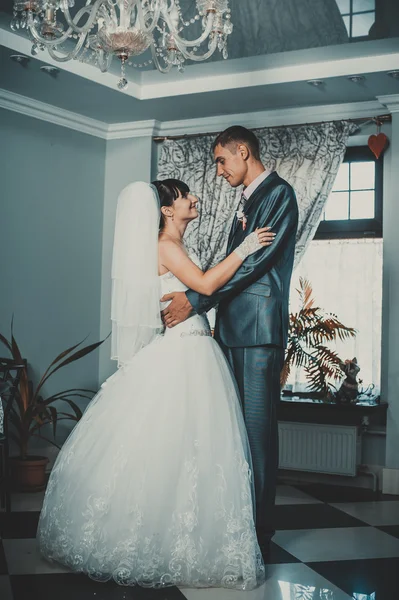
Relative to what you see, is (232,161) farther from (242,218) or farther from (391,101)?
(391,101)

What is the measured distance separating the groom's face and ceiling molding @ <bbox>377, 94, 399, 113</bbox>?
7.35ft

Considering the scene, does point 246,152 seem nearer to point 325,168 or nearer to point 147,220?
point 147,220

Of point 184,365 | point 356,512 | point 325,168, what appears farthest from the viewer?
point 325,168

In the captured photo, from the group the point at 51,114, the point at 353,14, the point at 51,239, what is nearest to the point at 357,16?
the point at 353,14

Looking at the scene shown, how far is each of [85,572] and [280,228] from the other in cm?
170

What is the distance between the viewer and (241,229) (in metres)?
3.49

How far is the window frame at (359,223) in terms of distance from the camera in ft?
18.5

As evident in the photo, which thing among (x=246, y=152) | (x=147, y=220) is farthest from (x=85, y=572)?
(x=246, y=152)

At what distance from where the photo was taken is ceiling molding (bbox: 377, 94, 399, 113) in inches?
206

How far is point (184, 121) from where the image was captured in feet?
20.0

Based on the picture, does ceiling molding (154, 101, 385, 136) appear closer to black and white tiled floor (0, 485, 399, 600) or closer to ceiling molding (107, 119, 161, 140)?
ceiling molding (107, 119, 161, 140)

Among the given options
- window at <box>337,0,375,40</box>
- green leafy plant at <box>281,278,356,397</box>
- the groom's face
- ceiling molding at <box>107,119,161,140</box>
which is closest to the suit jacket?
the groom's face

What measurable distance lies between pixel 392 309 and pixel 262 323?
2.18 meters

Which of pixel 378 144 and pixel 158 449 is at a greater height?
pixel 378 144
